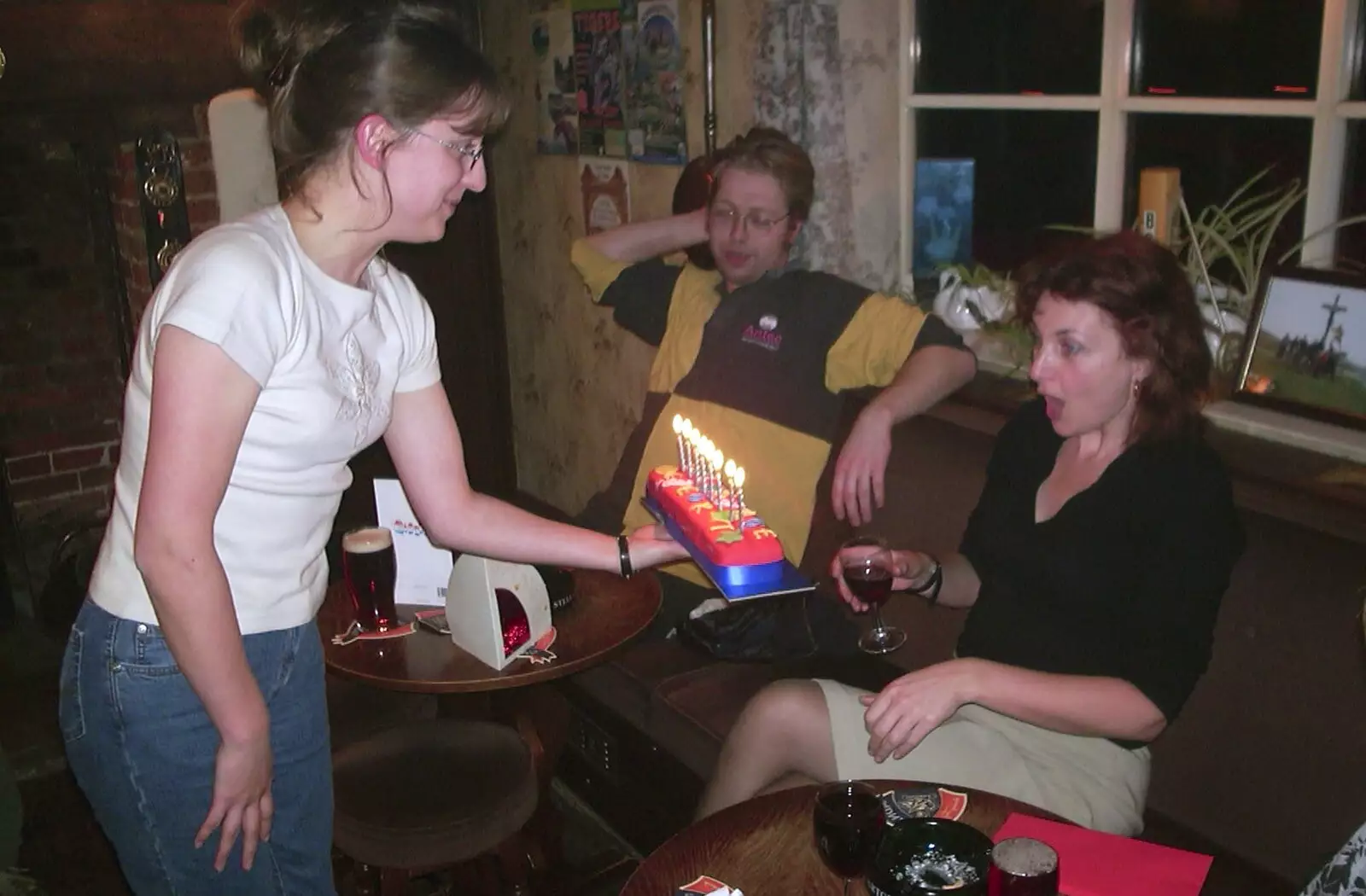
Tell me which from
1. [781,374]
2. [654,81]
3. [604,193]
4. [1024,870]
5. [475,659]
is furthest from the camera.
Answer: [604,193]

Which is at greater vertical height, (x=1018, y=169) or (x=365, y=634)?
(x=1018, y=169)

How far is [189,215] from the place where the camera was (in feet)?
12.4

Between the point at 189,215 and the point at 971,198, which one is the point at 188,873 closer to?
the point at 971,198

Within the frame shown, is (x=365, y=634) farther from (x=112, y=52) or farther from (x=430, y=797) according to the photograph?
(x=112, y=52)

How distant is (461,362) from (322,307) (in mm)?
3303

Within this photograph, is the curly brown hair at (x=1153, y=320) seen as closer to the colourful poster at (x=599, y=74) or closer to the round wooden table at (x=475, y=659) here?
the round wooden table at (x=475, y=659)

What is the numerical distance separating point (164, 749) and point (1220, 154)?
7.61 feet

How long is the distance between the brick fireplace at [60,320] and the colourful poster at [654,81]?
4.47 ft

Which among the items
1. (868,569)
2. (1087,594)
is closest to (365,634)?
(868,569)

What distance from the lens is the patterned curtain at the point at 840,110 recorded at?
3033mm

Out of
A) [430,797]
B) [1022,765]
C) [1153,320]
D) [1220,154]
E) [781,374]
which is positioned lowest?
[430,797]

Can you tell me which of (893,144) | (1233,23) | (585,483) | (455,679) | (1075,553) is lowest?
(585,483)

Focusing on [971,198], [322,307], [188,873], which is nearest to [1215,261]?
[971,198]

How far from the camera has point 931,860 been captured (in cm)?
135
